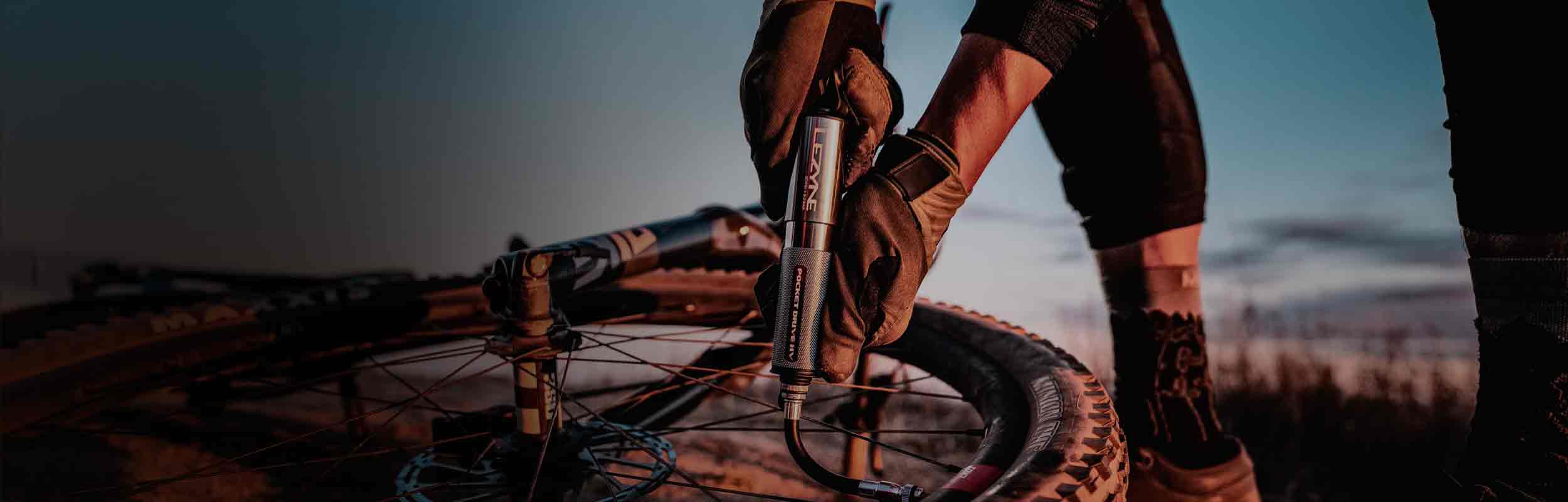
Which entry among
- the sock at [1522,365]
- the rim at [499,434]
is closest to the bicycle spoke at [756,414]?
the rim at [499,434]

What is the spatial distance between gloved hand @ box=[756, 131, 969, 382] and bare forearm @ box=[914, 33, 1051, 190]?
0.04 m

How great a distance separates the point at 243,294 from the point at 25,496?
3.41ft

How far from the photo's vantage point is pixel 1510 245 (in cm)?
128

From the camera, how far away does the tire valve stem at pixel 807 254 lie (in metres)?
1.19

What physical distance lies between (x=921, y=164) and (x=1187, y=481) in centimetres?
128

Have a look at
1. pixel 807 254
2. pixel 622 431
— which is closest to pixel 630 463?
pixel 622 431

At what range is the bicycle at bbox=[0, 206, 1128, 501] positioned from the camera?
4.69ft

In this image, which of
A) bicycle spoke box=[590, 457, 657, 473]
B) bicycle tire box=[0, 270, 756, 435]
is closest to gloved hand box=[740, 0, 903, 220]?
bicycle spoke box=[590, 457, 657, 473]

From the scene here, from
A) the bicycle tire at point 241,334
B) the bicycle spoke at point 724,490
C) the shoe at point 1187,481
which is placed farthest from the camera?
the shoe at point 1187,481

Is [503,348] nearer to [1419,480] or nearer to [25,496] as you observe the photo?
[25,496]

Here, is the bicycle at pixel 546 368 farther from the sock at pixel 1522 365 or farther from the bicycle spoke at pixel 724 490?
the sock at pixel 1522 365

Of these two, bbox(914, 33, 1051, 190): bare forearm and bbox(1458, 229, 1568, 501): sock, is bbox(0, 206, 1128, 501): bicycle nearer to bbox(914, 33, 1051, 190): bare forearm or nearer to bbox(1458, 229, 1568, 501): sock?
bbox(914, 33, 1051, 190): bare forearm

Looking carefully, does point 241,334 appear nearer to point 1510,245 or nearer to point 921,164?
point 921,164

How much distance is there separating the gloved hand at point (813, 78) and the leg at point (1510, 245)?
93cm
